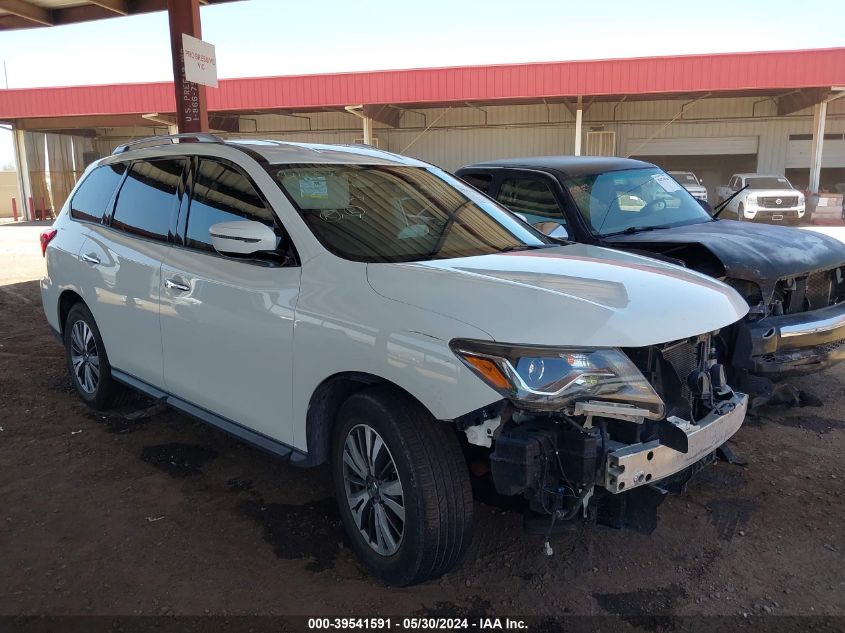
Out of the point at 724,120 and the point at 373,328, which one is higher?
the point at 724,120

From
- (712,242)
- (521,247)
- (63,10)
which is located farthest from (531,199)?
(63,10)

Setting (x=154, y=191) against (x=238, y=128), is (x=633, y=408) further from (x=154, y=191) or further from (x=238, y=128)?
(x=238, y=128)

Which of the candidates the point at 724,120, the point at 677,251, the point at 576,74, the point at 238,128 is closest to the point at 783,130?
the point at 724,120

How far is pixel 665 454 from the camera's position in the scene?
2.51 metres

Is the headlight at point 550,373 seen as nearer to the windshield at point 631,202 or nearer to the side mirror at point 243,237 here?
the side mirror at point 243,237

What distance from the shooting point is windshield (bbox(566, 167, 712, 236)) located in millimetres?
5496

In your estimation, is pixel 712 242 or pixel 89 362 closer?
pixel 712 242

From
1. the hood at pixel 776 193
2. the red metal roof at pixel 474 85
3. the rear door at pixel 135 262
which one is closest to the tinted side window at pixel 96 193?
the rear door at pixel 135 262

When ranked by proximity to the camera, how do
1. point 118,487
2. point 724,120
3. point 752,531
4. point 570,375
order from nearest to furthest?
point 570,375 < point 752,531 < point 118,487 < point 724,120

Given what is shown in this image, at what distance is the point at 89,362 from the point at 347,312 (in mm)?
2951

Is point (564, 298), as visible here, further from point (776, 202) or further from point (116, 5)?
point (776, 202)

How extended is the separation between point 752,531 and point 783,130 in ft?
102

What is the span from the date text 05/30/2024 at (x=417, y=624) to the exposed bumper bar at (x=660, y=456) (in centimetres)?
70

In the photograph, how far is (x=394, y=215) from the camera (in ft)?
11.2
